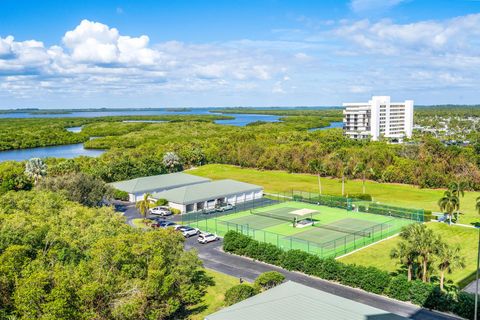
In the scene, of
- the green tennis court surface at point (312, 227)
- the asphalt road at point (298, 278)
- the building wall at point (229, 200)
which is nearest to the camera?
the asphalt road at point (298, 278)

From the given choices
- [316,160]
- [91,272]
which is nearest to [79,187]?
[91,272]

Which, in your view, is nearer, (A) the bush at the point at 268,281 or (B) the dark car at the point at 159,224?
(A) the bush at the point at 268,281

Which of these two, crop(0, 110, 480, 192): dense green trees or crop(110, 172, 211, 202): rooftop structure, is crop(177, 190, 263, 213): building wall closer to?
crop(110, 172, 211, 202): rooftop structure

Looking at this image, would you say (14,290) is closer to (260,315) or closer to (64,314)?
(64,314)

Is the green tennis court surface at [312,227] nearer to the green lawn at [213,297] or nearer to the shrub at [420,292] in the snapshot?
the green lawn at [213,297]

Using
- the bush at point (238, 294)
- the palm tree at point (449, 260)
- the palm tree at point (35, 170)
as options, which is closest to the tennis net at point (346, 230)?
the palm tree at point (449, 260)

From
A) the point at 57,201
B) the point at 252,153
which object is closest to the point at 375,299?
the point at 57,201
